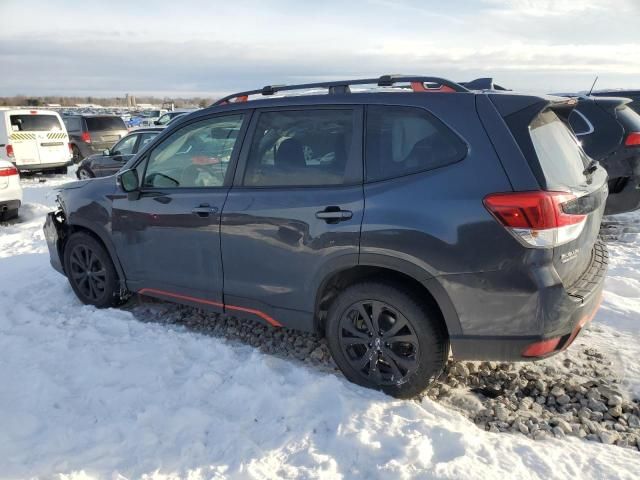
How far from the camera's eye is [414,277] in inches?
111

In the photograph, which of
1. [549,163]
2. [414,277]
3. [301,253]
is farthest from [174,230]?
[549,163]

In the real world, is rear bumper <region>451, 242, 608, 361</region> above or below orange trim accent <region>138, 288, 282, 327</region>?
above

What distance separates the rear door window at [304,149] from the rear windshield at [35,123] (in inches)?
475

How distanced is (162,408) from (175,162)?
186 centimetres

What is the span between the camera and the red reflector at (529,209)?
2502mm

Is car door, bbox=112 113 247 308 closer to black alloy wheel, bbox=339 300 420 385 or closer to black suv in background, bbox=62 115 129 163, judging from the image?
black alloy wheel, bbox=339 300 420 385

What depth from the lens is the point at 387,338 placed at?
3.03 m

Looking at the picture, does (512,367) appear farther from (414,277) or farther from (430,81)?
(430,81)

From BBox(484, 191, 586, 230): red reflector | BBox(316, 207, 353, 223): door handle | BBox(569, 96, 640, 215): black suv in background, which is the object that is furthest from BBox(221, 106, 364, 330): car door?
BBox(569, 96, 640, 215): black suv in background

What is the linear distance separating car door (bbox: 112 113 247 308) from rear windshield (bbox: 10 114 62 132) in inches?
428

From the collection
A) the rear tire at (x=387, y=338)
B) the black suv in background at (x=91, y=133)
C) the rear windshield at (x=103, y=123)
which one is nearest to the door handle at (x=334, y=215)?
the rear tire at (x=387, y=338)

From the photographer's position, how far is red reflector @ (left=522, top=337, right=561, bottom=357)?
8.71ft

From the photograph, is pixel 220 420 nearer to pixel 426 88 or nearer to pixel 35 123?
pixel 426 88

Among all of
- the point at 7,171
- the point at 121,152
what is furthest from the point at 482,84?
the point at 121,152
